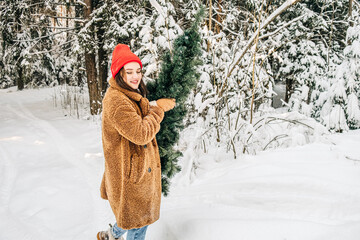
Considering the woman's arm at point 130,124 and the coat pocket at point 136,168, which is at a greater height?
the woman's arm at point 130,124

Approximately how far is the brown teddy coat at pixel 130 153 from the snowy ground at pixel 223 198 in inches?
28.2

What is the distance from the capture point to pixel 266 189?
2.54m

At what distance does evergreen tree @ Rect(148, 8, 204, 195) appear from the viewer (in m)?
2.00

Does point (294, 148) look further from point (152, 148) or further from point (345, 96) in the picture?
point (345, 96)

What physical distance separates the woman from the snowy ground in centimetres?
74

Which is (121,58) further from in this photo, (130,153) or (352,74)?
(352,74)

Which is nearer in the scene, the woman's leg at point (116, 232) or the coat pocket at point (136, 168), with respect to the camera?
the coat pocket at point (136, 168)

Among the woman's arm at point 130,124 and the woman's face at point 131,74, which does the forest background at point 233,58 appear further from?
the woman's arm at point 130,124

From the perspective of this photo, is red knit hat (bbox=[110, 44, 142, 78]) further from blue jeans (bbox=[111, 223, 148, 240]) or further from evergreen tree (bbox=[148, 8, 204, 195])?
blue jeans (bbox=[111, 223, 148, 240])

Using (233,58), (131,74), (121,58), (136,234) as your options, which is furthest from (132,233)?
(233,58)

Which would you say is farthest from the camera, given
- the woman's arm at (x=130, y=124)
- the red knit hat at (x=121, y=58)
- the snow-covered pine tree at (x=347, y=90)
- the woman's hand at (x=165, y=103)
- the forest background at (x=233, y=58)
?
the snow-covered pine tree at (x=347, y=90)

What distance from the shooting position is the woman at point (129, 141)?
5.26 ft

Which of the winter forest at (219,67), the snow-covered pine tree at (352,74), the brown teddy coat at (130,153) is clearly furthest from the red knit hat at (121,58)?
the snow-covered pine tree at (352,74)

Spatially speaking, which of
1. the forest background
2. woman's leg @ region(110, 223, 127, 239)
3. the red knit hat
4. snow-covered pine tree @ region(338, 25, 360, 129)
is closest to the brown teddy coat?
the red knit hat
